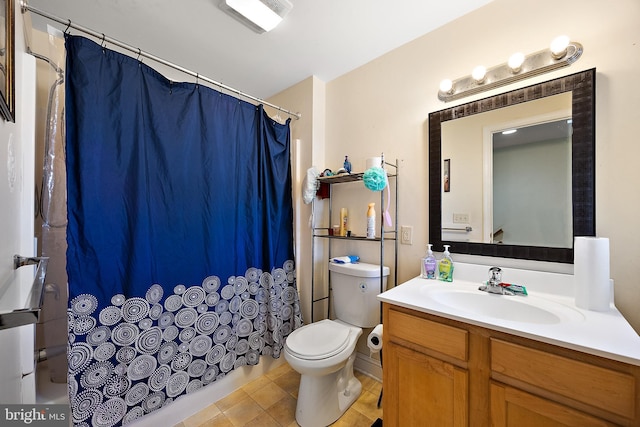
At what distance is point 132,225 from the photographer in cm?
130

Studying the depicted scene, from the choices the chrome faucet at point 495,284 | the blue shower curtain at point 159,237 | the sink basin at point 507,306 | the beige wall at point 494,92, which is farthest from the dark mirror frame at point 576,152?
the blue shower curtain at point 159,237

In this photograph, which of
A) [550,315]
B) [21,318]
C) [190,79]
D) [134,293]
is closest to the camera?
[21,318]

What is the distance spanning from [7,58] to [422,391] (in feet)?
6.05

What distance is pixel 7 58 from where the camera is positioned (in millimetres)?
725

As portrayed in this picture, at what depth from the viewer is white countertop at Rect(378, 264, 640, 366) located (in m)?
0.75

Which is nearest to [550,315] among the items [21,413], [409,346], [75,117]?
[409,346]

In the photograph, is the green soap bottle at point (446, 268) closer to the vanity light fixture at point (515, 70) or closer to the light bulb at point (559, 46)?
the vanity light fixture at point (515, 70)

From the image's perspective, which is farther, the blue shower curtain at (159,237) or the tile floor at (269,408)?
the tile floor at (269,408)

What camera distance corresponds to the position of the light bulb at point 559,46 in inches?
44.7

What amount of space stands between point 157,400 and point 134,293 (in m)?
0.61

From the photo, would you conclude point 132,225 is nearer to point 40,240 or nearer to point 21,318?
point 40,240

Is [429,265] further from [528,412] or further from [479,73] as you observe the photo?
[479,73]

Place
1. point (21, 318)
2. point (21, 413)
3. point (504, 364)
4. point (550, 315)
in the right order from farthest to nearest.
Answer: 1. point (550, 315)
2. point (504, 364)
3. point (21, 413)
4. point (21, 318)

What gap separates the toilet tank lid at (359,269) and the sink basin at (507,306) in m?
0.39
